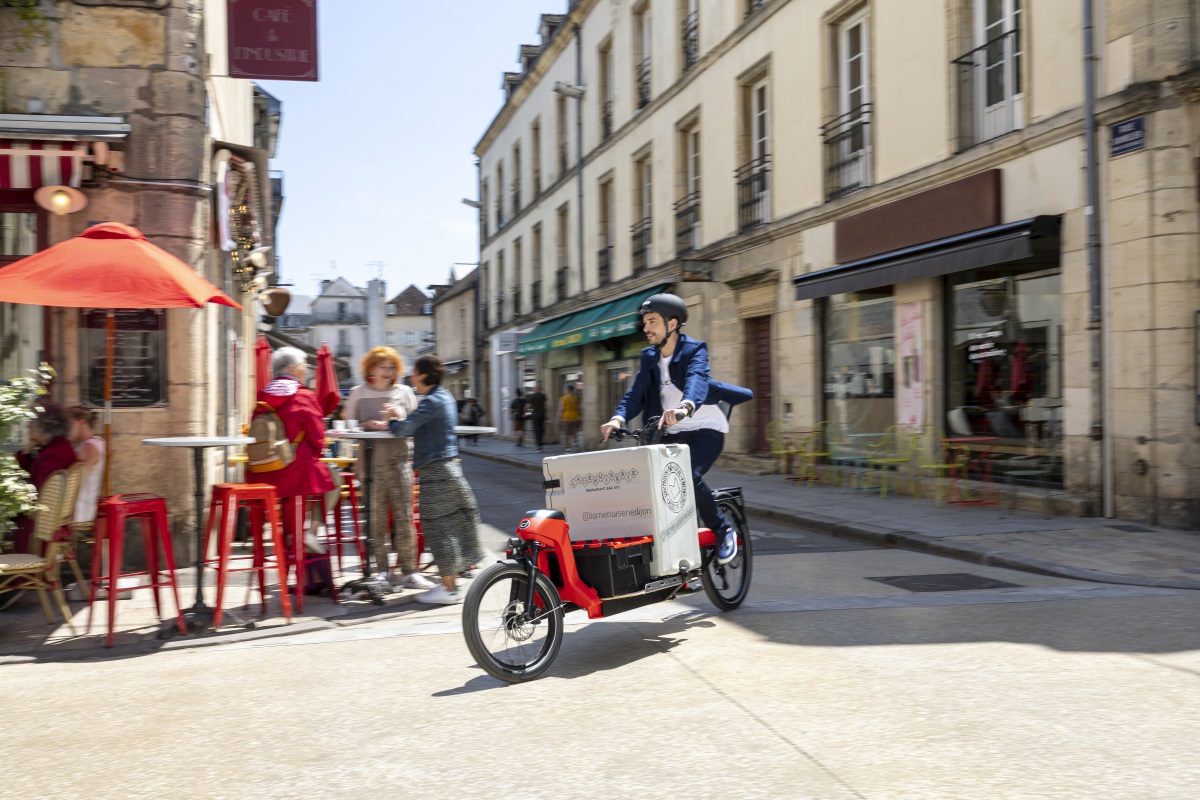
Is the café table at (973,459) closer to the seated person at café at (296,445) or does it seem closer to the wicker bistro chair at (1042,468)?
the wicker bistro chair at (1042,468)

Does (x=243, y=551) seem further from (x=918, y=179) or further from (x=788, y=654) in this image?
(x=918, y=179)

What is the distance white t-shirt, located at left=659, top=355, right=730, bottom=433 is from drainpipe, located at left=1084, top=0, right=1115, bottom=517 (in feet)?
18.4

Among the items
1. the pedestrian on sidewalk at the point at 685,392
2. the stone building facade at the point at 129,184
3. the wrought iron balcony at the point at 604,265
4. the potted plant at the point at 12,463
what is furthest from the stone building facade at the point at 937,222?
the potted plant at the point at 12,463

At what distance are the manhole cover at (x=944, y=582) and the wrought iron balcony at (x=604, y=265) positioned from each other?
17.9 metres

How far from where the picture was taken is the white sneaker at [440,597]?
6.43m

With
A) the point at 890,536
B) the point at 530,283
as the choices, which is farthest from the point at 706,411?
the point at 530,283

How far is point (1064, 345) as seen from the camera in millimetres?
10242

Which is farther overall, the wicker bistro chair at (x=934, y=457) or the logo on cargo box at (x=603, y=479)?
the wicker bistro chair at (x=934, y=457)

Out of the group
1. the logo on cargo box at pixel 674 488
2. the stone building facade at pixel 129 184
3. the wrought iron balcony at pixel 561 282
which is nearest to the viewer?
the logo on cargo box at pixel 674 488

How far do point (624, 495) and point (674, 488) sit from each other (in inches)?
11.4

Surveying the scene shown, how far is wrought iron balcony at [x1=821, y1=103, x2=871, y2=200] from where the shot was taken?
13883 mm

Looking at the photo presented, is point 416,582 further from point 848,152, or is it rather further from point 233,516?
point 848,152

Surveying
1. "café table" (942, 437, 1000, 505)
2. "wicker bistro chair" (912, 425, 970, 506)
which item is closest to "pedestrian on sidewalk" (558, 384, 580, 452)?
"wicker bistro chair" (912, 425, 970, 506)

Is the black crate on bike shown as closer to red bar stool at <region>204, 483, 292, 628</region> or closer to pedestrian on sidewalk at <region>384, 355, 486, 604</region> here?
pedestrian on sidewalk at <region>384, 355, 486, 604</region>
